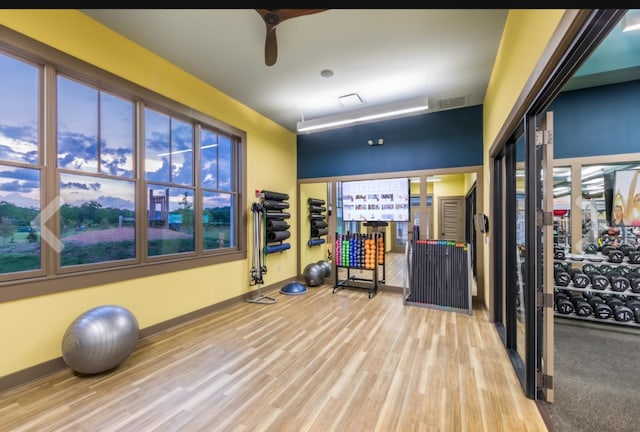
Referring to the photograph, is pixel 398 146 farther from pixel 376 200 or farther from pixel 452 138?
pixel 376 200

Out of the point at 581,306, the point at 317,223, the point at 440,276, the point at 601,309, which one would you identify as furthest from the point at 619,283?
the point at 317,223

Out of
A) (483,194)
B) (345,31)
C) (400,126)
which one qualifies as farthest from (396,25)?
(483,194)

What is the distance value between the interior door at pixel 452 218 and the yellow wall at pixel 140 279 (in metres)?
5.72

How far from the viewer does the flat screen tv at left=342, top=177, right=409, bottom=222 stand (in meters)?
5.05

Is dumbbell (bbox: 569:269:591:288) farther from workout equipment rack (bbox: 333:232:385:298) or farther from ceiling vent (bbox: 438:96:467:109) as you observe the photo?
ceiling vent (bbox: 438:96:467:109)

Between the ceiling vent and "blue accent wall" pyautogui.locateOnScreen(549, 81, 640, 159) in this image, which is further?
the ceiling vent

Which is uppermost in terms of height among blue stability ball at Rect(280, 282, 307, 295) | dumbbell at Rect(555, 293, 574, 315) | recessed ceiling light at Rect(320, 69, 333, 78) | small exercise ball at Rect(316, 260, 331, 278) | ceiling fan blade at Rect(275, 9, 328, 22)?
recessed ceiling light at Rect(320, 69, 333, 78)

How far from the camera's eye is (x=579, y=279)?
147 inches

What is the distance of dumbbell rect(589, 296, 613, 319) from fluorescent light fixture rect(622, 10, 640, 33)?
10.6 feet

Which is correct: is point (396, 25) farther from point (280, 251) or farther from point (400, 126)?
point (280, 251)

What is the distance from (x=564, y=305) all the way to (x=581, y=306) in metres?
0.18

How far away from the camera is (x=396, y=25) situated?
275cm

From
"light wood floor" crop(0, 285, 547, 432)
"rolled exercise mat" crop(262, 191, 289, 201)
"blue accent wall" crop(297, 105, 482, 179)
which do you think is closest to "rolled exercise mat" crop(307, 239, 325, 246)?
"rolled exercise mat" crop(262, 191, 289, 201)

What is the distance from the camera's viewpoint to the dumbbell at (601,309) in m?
3.55
